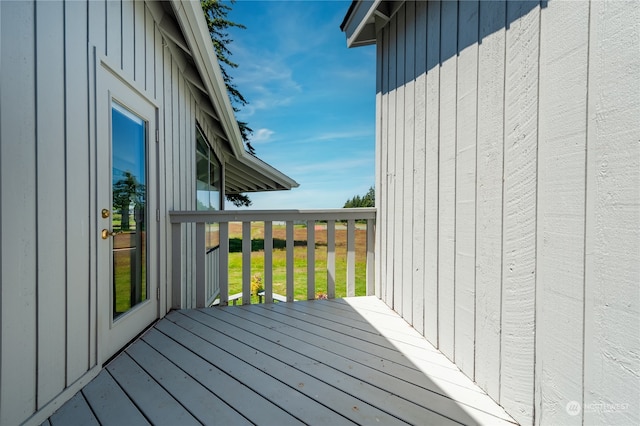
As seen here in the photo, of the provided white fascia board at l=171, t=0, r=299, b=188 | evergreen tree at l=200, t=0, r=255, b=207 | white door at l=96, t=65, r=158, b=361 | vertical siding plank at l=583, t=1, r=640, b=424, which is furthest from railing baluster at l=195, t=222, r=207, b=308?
evergreen tree at l=200, t=0, r=255, b=207

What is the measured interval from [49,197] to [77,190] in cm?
19

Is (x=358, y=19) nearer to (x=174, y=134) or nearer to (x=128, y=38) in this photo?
(x=128, y=38)

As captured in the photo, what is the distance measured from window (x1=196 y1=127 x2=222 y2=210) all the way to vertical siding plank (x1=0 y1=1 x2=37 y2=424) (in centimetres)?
279

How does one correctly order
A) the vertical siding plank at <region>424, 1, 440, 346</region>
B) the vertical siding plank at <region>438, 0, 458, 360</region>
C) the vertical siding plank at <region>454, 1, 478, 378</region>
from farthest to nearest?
1. the vertical siding plank at <region>424, 1, 440, 346</region>
2. the vertical siding plank at <region>438, 0, 458, 360</region>
3. the vertical siding plank at <region>454, 1, 478, 378</region>

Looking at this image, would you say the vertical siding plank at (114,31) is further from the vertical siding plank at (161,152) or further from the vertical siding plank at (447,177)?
the vertical siding plank at (447,177)

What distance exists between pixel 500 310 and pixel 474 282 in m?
0.20

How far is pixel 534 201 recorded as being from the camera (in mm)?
1176

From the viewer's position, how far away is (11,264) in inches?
44.6

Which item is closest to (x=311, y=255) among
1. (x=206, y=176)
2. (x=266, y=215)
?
(x=266, y=215)

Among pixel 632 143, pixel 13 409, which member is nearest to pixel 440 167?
pixel 632 143

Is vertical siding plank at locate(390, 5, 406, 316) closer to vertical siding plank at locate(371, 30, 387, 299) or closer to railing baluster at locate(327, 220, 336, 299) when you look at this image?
vertical siding plank at locate(371, 30, 387, 299)

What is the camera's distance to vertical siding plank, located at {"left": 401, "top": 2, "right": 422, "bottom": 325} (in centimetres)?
218

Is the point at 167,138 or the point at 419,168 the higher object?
the point at 167,138

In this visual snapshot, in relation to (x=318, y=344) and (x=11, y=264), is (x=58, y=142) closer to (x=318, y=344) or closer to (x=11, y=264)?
(x=11, y=264)
